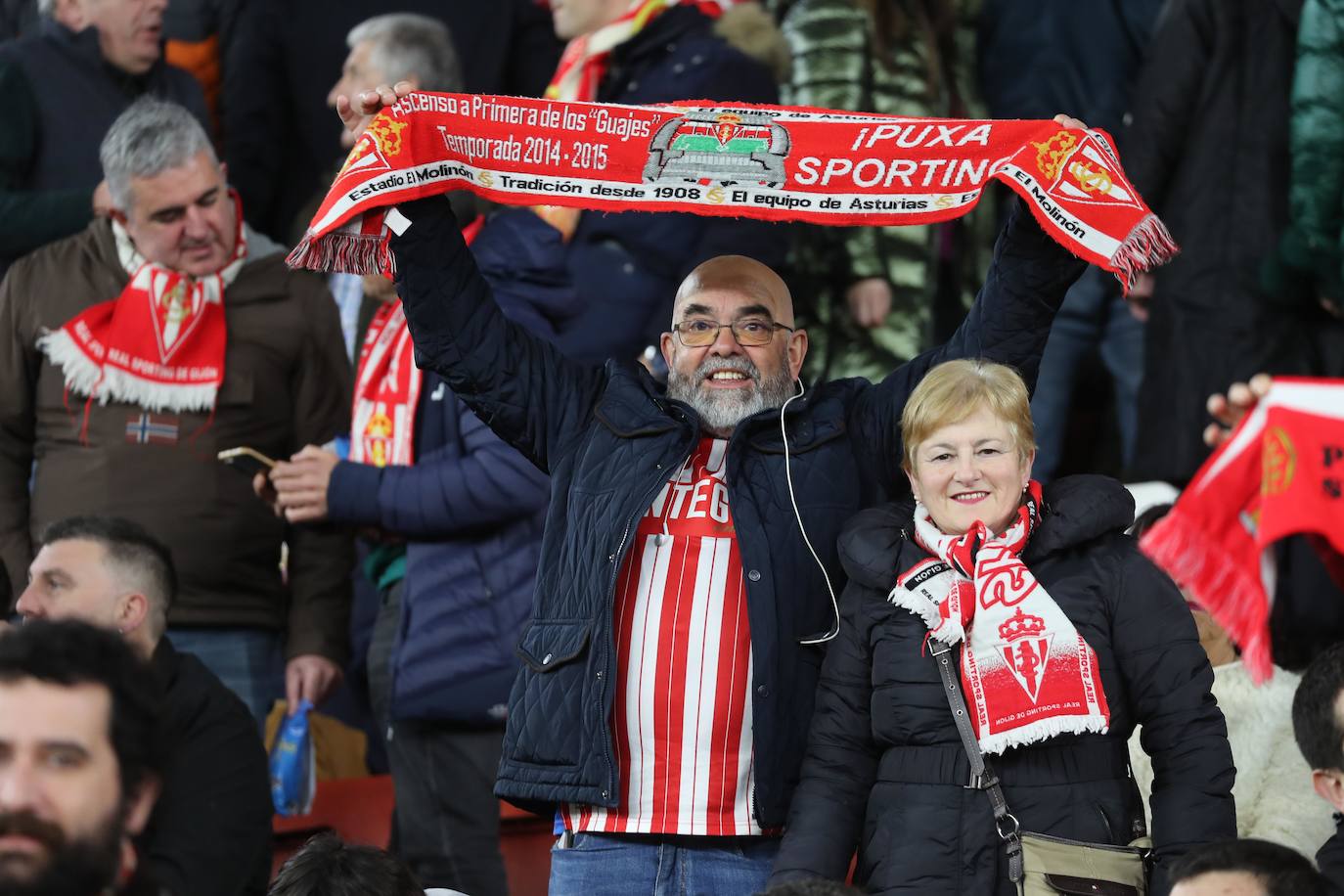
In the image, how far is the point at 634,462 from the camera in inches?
170

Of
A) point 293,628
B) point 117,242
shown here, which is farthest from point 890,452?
point 117,242

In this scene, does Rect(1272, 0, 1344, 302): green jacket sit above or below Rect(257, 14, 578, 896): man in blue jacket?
above

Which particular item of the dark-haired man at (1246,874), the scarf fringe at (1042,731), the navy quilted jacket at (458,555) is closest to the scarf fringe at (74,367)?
the navy quilted jacket at (458,555)

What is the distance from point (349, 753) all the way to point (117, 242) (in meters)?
1.85

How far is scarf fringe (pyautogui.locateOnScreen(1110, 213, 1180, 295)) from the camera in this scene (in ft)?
13.9

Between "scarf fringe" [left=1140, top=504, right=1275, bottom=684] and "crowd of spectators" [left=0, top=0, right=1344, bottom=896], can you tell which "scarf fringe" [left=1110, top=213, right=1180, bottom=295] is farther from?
"scarf fringe" [left=1140, top=504, right=1275, bottom=684]

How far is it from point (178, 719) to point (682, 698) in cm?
118

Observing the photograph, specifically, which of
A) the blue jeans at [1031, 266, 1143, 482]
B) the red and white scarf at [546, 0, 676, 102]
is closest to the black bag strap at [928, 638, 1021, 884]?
the red and white scarf at [546, 0, 676, 102]

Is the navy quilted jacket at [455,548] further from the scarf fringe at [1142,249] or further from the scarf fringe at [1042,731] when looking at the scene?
the scarf fringe at [1042,731]

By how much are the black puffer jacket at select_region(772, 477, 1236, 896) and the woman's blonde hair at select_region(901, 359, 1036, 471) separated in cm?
14

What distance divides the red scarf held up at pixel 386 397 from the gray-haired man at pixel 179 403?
0.30m

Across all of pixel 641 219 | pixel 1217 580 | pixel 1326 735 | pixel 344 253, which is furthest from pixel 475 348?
pixel 641 219

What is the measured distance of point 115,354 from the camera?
5863mm

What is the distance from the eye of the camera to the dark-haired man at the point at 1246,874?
11.4 ft
